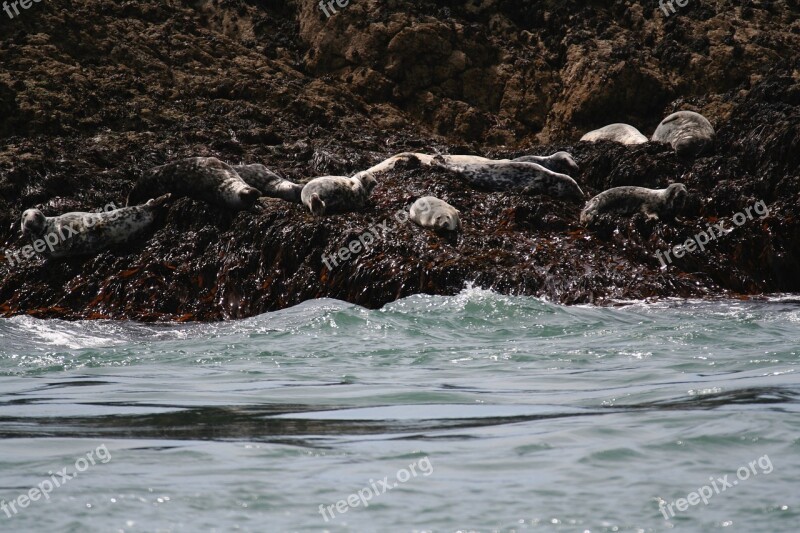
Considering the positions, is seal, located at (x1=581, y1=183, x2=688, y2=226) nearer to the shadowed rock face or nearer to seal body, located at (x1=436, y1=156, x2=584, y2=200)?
the shadowed rock face

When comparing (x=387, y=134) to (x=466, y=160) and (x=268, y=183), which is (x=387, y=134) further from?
(x=268, y=183)

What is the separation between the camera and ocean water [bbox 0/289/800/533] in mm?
2531

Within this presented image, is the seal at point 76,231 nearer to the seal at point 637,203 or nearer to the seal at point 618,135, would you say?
the seal at point 637,203

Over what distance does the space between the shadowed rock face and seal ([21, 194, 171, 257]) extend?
0.12 metres

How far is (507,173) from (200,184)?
9.92 feet

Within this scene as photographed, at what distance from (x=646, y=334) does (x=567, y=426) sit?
294 centimetres

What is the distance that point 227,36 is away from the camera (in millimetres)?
16625

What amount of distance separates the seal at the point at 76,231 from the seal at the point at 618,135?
5.82 m

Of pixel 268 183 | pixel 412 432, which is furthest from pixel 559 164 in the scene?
pixel 412 432

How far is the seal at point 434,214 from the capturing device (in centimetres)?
898

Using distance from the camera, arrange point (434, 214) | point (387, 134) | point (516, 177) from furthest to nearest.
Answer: point (387, 134)
point (516, 177)
point (434, 214)

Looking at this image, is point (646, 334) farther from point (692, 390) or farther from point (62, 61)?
point (62, 61)

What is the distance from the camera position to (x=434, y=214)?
9.05m

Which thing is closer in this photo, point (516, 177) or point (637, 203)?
point (637, 203)
